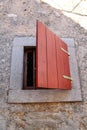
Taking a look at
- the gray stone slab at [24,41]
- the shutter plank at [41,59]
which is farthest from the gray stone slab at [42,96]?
the gray stone slab at [24,41]

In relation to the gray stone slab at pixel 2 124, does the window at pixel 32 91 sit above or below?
above

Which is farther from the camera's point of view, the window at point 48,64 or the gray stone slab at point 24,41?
the gray stone slab at point 24,41

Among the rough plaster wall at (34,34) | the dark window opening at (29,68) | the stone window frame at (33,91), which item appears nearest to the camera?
the rough plaster wall at (34,34)

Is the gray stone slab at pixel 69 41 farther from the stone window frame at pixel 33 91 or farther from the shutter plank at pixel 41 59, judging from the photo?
the shutter plank at pixel 41 59

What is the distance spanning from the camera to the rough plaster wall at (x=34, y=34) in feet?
10.0

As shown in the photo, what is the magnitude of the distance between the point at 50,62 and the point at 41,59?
0.22 meters

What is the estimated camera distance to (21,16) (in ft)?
13.0

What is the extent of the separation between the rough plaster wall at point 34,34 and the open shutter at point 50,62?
343 mm

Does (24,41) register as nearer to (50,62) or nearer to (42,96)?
(50,62)

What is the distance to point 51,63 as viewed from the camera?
9.97ft

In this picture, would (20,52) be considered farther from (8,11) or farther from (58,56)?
(8,11)

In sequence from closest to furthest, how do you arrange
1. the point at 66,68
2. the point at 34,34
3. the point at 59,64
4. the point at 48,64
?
the point at 48,64, the point at 59,64, the point at 66,68, the point at 34,34

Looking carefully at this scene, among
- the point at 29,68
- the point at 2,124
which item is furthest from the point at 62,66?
the point at 2,124

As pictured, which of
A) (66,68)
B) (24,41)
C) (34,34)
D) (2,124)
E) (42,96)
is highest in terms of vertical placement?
(34,34)
